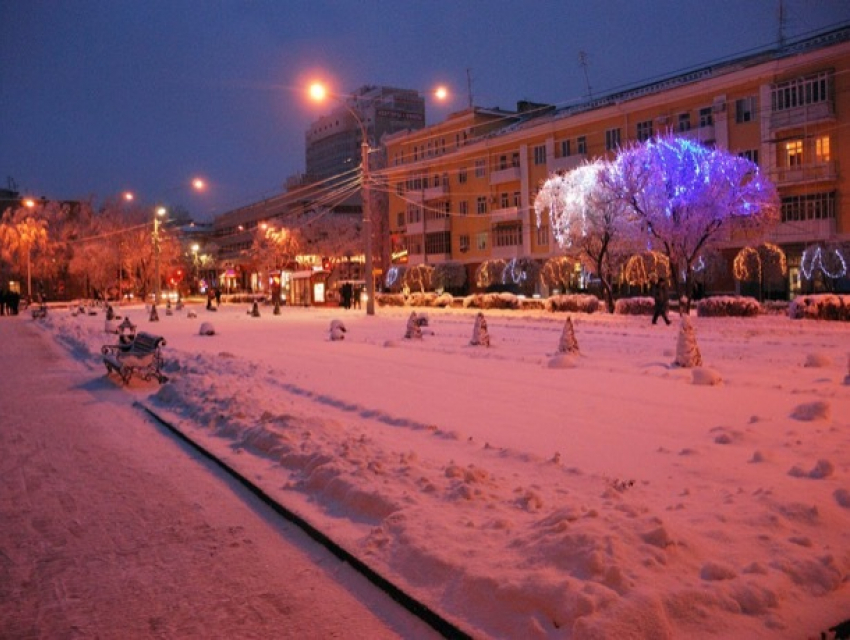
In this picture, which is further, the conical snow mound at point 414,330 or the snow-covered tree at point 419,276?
the snow-covered tree at point 419,276

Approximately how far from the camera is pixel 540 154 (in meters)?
59.4

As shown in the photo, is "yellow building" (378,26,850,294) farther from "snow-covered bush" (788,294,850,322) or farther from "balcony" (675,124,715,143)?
"snow-covered bush" (788,294,850,322)

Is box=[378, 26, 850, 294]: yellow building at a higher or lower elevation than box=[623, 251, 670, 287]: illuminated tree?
higher

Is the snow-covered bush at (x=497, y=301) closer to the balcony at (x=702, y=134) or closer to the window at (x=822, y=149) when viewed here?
the balcony at (x=702, y=134)

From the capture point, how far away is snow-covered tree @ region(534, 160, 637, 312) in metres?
37.1

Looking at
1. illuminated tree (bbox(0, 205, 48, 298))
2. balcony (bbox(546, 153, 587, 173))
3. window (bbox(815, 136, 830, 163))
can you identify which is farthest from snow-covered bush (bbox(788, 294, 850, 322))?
illuminated tree (bbox(0, 205, 48, 298))

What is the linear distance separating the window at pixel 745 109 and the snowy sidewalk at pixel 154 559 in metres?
43.9

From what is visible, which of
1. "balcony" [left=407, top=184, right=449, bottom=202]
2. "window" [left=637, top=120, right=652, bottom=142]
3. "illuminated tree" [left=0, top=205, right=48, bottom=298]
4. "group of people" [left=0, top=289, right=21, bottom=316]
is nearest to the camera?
"window" [left=637, top=120, right=652, bottom=142]

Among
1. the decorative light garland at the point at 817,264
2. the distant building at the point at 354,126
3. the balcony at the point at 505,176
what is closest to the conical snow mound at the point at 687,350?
the decorative light garland at the point at 817,264

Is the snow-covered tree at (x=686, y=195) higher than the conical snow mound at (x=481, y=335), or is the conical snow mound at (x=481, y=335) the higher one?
the snow-covered tree at (x=686, y=195)

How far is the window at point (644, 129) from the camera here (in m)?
51.1

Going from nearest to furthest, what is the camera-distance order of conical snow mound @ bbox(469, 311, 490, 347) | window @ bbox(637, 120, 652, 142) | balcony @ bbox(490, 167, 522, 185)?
conical snow mound @ bbox(469, 311, 490, 347)
window @ bbox(637, 120, 652, 142)
balcony @ bbox(490, 167, 522, 185)

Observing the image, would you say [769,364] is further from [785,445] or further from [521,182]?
[521,182]

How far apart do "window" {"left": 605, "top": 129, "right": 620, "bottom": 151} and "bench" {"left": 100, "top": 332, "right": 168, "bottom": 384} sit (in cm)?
4290
